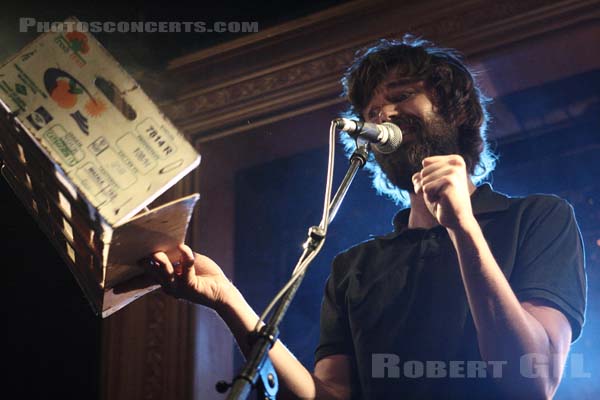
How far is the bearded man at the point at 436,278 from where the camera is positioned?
6.37 feet

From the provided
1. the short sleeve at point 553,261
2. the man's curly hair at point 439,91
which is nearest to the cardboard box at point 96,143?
the short sleeve at point 553,261

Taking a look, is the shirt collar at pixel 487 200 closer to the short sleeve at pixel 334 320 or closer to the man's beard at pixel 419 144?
the man's beard at pixel 419 144

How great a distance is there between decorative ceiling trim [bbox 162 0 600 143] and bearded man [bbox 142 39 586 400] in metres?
0.21

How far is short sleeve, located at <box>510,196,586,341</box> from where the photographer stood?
204 cm

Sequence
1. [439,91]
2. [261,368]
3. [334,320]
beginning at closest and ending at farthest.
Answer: [261,368] < [334,320] < [439,91]

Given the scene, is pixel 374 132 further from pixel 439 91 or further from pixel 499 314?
pixel 439 91

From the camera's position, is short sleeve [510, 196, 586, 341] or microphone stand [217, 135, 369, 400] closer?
microphone stand [217, 135, 369, 400]

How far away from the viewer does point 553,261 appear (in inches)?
82.6

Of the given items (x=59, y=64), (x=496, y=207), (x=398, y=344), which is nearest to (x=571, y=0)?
(x=496, y=207)

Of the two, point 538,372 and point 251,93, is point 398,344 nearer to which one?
point 538,372

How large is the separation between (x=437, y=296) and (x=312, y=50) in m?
1.24

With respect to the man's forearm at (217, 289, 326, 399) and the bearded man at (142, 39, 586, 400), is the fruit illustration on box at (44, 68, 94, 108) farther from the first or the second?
the man's forearm at (217, 289, 326, 399)

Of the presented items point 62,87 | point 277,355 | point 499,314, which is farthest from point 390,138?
point 62,87

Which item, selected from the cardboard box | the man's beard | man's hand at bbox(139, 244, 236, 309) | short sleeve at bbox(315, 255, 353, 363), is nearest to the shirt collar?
the man's beard
